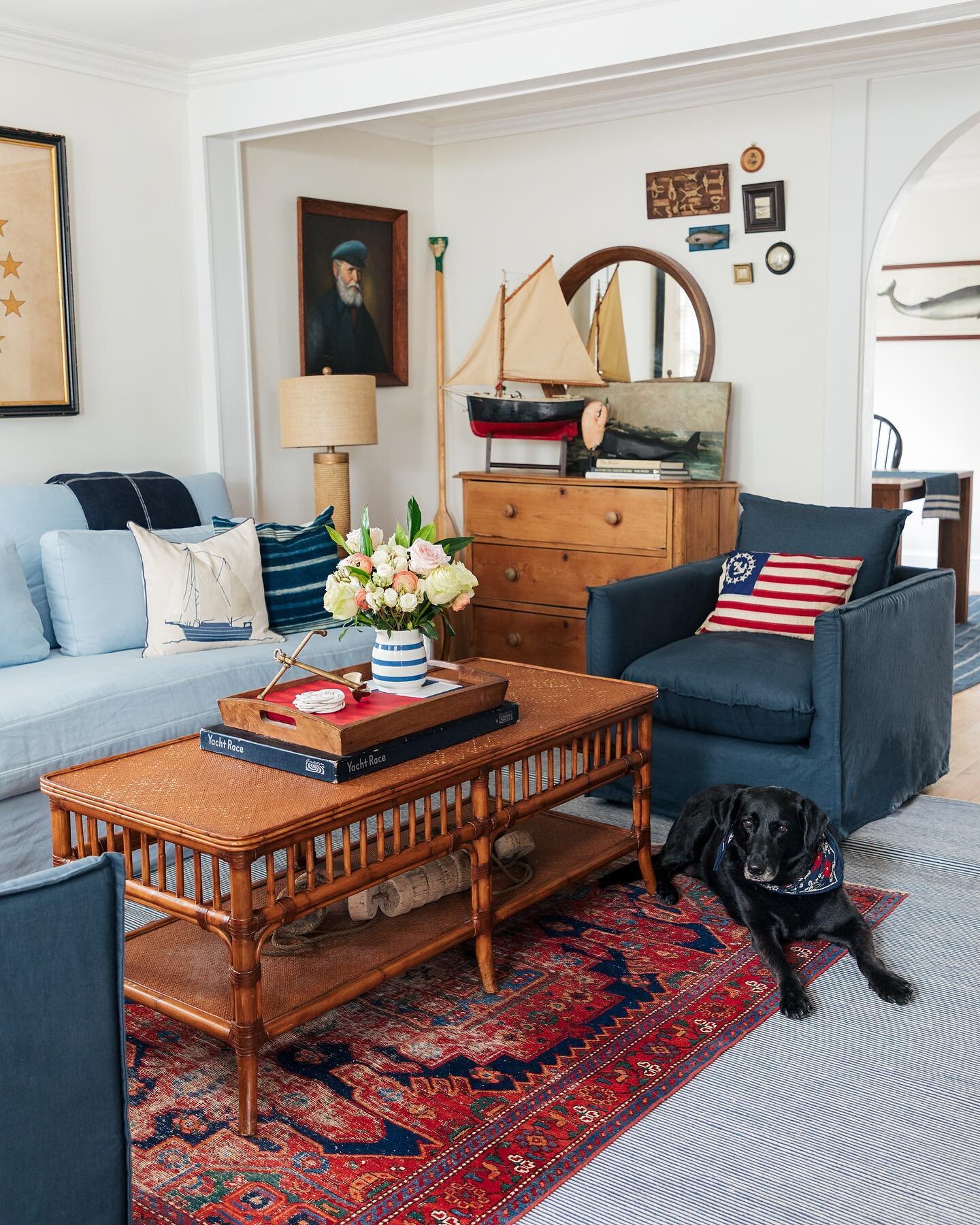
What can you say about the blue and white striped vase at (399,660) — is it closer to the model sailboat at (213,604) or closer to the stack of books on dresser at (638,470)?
the model sailboat at (213,604)

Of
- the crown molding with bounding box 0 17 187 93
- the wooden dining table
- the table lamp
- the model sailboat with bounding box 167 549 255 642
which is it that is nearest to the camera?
the model sailboat with bounding box 167 549 255 642

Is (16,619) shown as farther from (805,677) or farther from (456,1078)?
(805,677)

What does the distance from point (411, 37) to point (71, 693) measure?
2208 mm

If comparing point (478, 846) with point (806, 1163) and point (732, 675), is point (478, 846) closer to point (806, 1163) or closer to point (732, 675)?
point (806, 1163)

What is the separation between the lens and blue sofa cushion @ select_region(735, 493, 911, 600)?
144 inches

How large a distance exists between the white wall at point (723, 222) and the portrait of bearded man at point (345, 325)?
0.51 m

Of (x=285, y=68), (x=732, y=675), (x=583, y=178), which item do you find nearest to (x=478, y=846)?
(x=732, y=675)

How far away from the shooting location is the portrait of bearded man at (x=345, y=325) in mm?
4844

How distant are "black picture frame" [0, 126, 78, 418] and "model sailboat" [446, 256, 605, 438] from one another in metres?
1.43

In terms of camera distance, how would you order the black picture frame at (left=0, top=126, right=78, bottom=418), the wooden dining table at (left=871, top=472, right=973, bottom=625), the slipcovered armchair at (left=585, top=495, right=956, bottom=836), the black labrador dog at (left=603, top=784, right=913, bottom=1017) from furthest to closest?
1. the wooden dining table at (left=871, top=472, right=973, bottom=625)
2. the black picture frame at (left=0, top=126, right=78, bottom=418)
3. the slipcovered armchair at (left=585, top=495, right=956, bottom=836)
4. the black labrador dog at (left=603, top=784, right=913, bottom=1017)

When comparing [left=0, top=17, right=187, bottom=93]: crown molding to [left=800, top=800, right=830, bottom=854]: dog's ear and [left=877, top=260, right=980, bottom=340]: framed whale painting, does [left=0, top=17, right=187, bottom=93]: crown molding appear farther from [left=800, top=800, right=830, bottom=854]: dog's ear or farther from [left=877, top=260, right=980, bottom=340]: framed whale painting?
[left=877, top=260, right=980, bottom=340]: framed whale painting

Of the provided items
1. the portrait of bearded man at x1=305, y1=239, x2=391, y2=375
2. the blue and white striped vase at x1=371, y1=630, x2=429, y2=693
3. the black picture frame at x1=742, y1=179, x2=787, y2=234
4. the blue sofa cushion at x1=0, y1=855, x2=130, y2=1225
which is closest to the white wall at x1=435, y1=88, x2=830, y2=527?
the black picture frame at x1=742, y1=179, x2=787, y2=234

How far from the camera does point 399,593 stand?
8.29 feet

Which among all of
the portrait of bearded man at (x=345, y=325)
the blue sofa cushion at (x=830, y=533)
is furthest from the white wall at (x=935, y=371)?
the blue sofa cushion at (x=830, y=533)
